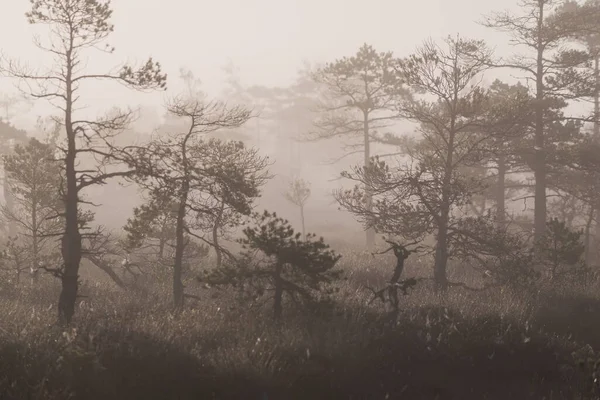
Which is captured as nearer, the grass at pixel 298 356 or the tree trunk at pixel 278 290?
the grass at pixel 298 356

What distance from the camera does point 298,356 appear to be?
7.94m

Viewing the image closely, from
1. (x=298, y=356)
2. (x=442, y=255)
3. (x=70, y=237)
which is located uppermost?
(x=70, y=237)

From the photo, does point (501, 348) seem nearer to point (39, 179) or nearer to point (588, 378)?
point (588, 378)

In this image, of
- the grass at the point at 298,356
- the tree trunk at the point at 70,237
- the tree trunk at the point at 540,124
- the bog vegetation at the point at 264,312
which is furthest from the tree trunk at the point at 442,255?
the tree trunk at the point at 70,237

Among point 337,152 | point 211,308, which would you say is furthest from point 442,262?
point 337,152

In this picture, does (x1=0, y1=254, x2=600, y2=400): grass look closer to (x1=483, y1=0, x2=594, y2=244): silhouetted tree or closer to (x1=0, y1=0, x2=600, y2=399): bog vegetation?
(x1=0, y1=0, x2=600, y2=399): bog vegetation

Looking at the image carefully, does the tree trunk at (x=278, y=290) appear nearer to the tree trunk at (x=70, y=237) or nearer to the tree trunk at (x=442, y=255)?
the tree trunk at (x=70, y=237)

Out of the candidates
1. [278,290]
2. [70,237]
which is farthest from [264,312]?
[70,237]

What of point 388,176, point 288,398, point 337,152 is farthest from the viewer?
point 337,152

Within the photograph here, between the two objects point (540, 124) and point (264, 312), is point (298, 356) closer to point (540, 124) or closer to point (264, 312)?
point (264, 312)

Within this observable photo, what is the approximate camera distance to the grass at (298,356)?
684 cm

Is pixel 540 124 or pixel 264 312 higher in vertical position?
pixel 540 124

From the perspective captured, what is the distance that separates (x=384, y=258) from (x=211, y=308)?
47.1 feet

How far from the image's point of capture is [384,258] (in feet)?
79.8
